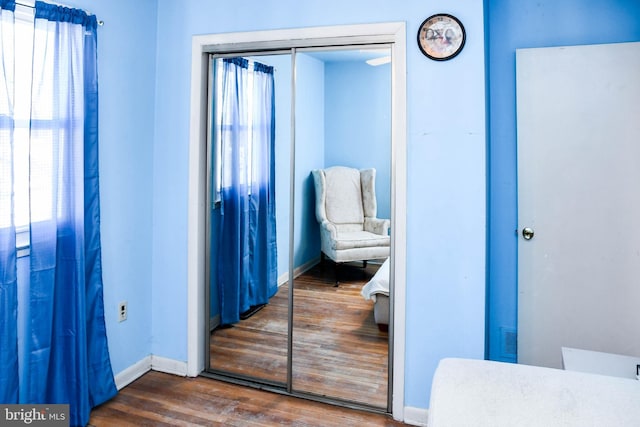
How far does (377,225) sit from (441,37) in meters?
1.08

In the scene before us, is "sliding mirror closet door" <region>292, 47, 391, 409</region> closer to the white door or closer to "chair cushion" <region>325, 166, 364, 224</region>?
"chair cushion" <region>325, 166, 364, 224</region>

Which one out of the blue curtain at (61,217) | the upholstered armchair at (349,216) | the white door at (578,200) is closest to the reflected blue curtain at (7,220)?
the blue curtain at (61,217)

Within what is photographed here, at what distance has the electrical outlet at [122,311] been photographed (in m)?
2.69

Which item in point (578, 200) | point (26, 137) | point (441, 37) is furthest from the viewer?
point (578, 200)

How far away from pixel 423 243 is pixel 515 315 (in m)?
0.74

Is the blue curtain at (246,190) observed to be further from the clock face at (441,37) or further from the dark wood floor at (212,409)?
the clock face at (441,37)

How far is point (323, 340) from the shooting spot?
9.27ft

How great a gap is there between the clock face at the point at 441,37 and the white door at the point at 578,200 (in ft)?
1.54

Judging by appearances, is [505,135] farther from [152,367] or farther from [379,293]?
[152,367]

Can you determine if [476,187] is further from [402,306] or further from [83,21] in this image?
[83,21]

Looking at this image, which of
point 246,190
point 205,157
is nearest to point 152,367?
point 246,190

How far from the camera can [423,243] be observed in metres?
2.40

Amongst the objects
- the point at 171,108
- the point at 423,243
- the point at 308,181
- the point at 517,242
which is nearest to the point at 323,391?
the point at 423,243

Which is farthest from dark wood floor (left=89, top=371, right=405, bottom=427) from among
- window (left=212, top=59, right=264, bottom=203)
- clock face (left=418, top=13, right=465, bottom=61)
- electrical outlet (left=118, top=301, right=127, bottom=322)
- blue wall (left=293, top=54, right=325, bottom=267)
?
clock face (left=418, top=13, right=465, bottom=61)
